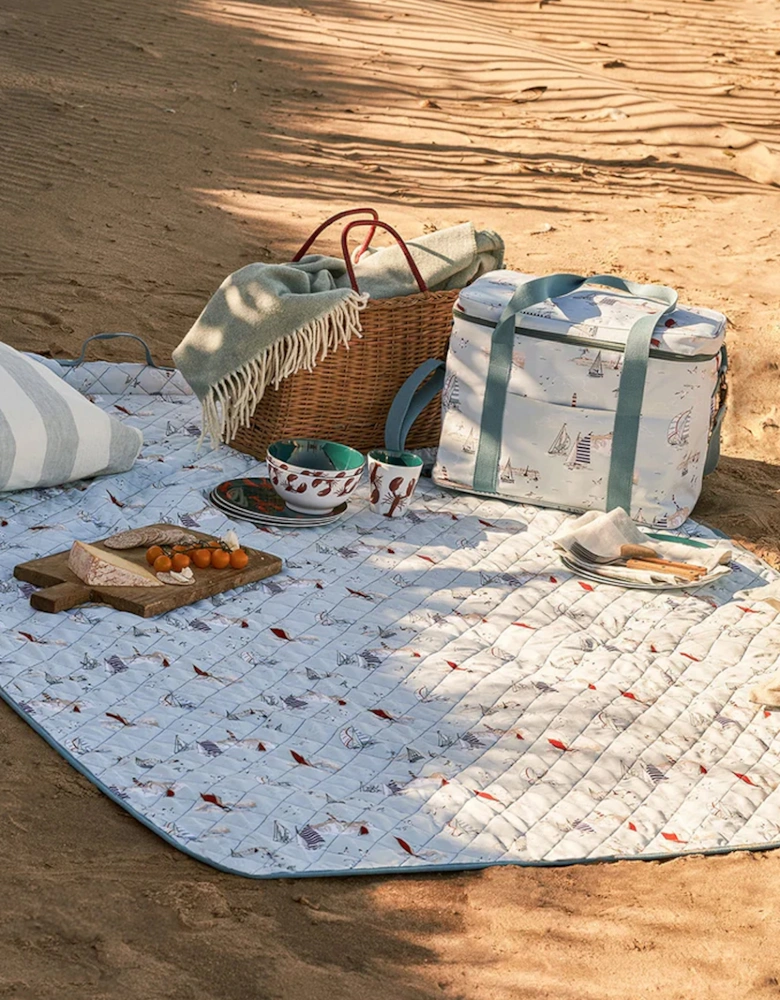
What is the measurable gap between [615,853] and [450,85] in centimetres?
892

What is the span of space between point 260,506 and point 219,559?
1.72 feet

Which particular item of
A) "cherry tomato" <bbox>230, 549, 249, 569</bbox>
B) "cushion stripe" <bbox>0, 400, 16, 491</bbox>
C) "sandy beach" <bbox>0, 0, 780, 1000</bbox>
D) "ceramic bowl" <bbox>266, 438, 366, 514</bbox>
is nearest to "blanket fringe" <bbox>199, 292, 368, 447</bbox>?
"ceramic bowl" <bbox>266, 438, 366, 514</bbox>

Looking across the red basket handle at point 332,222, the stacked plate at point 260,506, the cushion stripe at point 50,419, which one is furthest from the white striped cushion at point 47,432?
the red basket handle at point 332,222

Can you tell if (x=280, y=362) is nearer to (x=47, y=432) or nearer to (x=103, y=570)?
(x=47, y=432)

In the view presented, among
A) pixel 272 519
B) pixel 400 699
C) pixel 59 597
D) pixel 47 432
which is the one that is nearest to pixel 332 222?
pixel 272 519

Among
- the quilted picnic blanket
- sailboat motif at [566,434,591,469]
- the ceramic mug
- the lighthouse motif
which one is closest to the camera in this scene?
the quilted picnic blanket

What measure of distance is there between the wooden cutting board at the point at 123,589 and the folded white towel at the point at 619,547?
0.99 meters

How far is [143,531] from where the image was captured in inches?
141

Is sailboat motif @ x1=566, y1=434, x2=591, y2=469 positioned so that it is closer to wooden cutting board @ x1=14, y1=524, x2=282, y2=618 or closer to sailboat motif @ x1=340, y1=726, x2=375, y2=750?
wooden cutting board @ x1=14, y1=524, x2=282, y2=618

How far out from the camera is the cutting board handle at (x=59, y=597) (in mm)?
3264

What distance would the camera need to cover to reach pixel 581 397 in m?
4.16

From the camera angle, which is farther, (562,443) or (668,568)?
(562,443)

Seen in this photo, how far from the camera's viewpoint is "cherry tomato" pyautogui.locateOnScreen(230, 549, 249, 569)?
3.57m

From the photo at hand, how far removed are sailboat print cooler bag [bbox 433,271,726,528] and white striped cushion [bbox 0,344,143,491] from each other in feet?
3.71
